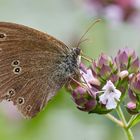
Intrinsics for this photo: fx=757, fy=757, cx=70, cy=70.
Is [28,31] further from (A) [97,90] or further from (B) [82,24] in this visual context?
(B) [82,24]

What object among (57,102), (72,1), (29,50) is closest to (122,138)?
(57,102)

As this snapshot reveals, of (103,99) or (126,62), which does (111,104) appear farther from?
(126,62)

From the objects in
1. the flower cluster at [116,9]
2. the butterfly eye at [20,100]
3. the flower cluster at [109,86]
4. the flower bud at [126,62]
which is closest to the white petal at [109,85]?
the flower cluster at [109,86]

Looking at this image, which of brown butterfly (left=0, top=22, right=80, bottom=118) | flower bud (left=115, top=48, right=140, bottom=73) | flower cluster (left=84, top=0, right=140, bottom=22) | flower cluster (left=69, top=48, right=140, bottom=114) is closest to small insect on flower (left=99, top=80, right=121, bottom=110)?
flower cluster (left=69, top=48, right=140, bottom=114)

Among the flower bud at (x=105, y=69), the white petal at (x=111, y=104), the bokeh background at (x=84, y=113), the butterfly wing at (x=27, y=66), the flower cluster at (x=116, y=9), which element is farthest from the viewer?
the flower cluster at (x=116, y=9)

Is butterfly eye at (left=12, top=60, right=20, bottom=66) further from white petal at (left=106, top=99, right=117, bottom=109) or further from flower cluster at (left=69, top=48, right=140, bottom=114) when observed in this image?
white petal at (left=106, top=99, right=117, bottom=109)

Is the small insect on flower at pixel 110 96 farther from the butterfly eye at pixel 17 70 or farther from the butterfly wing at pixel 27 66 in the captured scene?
the butterfly eye at pixel 17 70

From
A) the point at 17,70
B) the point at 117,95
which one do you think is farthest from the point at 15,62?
the point at 117,95
